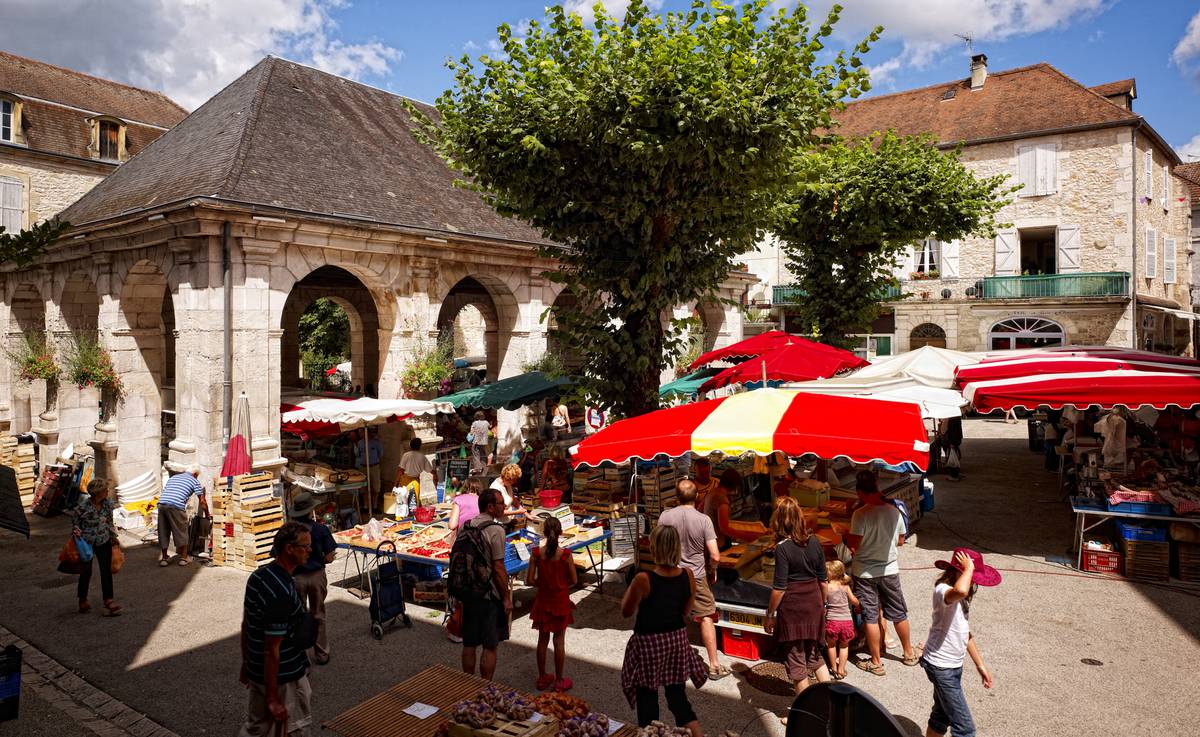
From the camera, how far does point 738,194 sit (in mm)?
8312

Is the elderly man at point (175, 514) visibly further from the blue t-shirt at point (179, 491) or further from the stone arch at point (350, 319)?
the stone arch at point (350, 319)

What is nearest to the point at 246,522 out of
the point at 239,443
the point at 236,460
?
the point at 236,460

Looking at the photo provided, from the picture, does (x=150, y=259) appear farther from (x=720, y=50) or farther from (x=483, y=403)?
(x=720, y=50)

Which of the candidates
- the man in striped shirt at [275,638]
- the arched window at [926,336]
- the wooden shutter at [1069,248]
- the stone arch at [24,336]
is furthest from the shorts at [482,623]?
the wooden shutter at [1069,248]

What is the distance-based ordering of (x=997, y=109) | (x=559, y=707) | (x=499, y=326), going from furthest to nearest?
(x=997, y=109), (x=499, y=326), (x=559, y=707)

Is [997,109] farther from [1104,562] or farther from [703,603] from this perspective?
[703,603]

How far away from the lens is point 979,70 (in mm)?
26953

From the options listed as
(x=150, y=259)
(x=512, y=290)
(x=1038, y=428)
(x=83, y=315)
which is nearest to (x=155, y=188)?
(x=150, y=259)

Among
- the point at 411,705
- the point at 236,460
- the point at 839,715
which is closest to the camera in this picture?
the point at 839,715

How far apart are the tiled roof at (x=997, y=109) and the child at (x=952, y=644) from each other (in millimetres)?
21759

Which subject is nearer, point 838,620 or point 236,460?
point 838,620

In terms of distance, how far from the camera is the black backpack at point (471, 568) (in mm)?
5109

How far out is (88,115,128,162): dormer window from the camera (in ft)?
72.4

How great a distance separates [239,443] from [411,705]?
6.91 m
